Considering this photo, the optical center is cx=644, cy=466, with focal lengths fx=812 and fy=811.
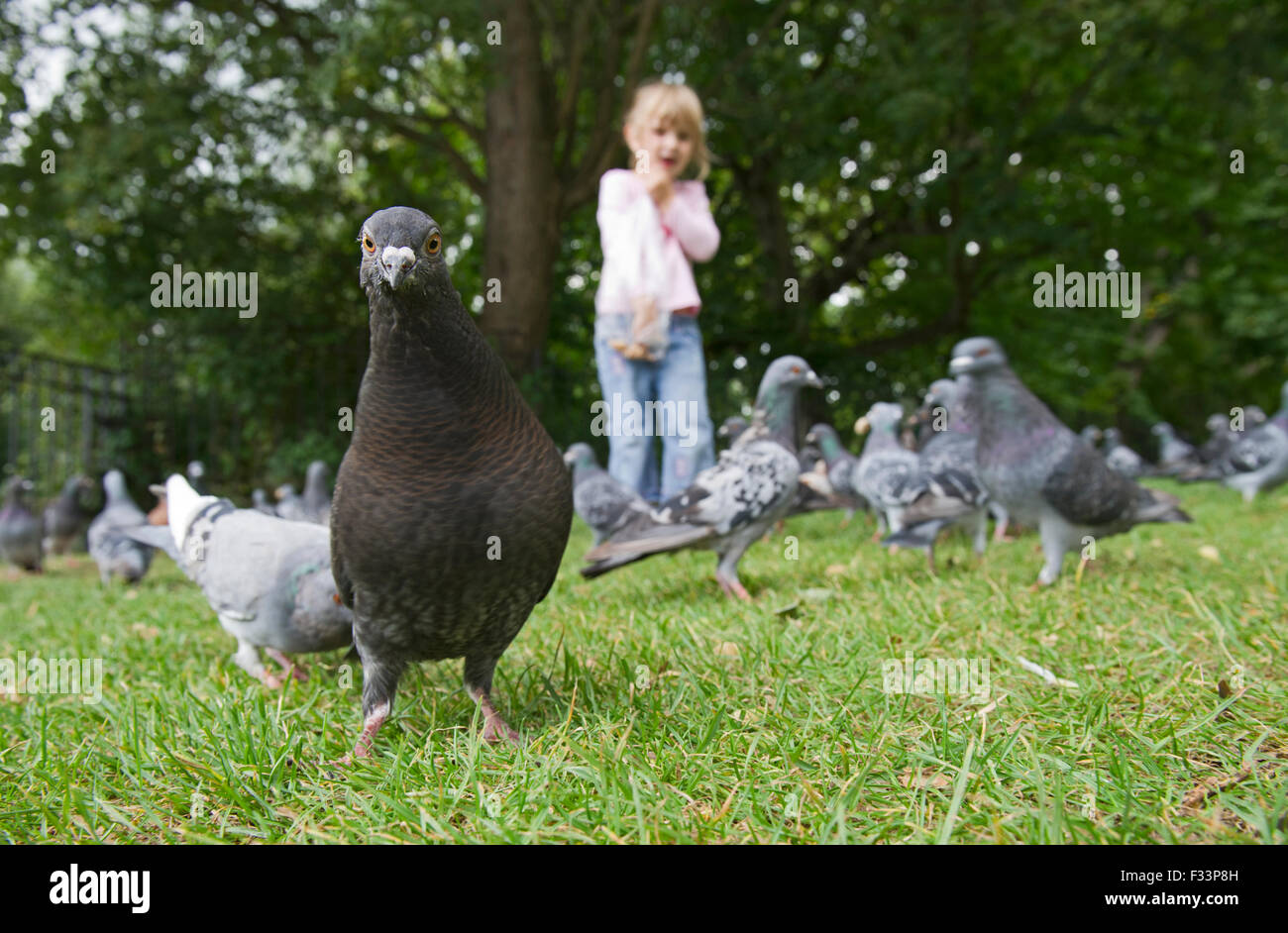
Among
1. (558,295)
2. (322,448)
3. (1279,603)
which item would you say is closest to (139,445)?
(322,448)

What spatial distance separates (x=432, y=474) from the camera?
5.85 ft

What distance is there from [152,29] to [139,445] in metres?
4.67

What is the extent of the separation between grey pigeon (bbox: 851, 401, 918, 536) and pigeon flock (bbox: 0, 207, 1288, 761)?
0.02 meters

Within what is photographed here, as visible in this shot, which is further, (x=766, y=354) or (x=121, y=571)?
(x=766, y=354)

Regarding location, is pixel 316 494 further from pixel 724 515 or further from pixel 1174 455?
pixel 1174 455

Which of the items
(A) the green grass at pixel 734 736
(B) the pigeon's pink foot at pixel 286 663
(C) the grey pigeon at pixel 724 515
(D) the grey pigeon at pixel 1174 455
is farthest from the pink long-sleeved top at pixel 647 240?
(D) the grey pigeon at pixel 1174 455

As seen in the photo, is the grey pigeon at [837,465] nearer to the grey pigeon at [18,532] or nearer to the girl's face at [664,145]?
the girl's face at [664,145]

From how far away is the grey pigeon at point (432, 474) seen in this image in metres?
1.76

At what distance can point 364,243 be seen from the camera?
1.74 metres

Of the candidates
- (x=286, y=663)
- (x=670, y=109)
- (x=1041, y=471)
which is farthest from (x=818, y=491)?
(x=286, y=663)

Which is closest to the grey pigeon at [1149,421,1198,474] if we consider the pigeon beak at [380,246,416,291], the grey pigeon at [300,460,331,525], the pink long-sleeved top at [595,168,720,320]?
the pink long-sleeved top at [595,168,720,320]
